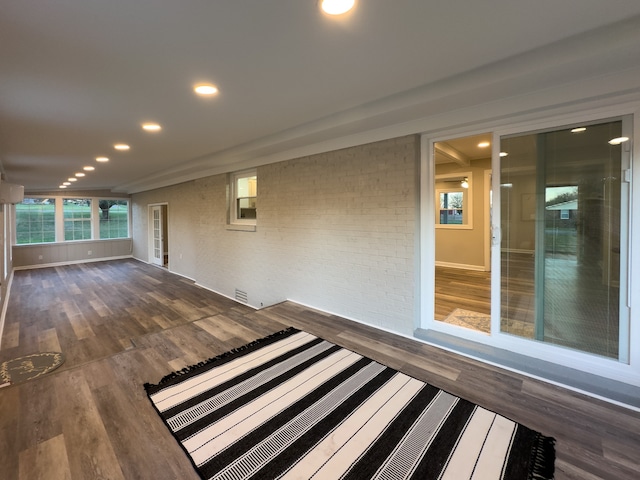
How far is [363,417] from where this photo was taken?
6.00ft

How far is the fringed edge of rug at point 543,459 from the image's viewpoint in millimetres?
1414

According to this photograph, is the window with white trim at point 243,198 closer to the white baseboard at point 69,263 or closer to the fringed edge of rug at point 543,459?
the fringed edge of rug at point 543,459

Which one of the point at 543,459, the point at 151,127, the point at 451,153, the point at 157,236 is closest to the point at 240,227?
the point at 151,127

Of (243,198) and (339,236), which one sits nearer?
(339,236)

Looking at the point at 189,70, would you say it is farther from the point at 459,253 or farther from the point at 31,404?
the point at 459,253

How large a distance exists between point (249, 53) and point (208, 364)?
7.69 ft

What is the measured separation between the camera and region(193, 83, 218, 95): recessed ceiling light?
87.0 inches

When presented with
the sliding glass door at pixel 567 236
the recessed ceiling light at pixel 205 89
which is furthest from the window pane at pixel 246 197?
the sliding glass door at pixel 567 236

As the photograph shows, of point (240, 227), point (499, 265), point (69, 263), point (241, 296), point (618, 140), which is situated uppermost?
point (618, 140)

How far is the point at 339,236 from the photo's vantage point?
3621mm

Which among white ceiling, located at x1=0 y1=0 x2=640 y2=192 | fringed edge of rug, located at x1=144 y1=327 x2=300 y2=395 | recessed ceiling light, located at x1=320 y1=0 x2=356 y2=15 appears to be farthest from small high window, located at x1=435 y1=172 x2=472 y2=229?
recessed ceiling light, located at x1=320 y1=0 x2=356 y2=15

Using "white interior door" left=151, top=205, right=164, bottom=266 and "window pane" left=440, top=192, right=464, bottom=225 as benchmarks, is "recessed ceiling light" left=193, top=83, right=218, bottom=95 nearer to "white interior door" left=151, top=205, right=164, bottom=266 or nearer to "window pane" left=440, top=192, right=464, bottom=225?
"window pane" left=440, top=192, right=464, bottom=225

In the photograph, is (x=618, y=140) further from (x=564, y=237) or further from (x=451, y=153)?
(x=451, y=153)

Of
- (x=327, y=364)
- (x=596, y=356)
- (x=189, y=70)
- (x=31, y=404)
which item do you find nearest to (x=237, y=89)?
(x=189, y=70)
